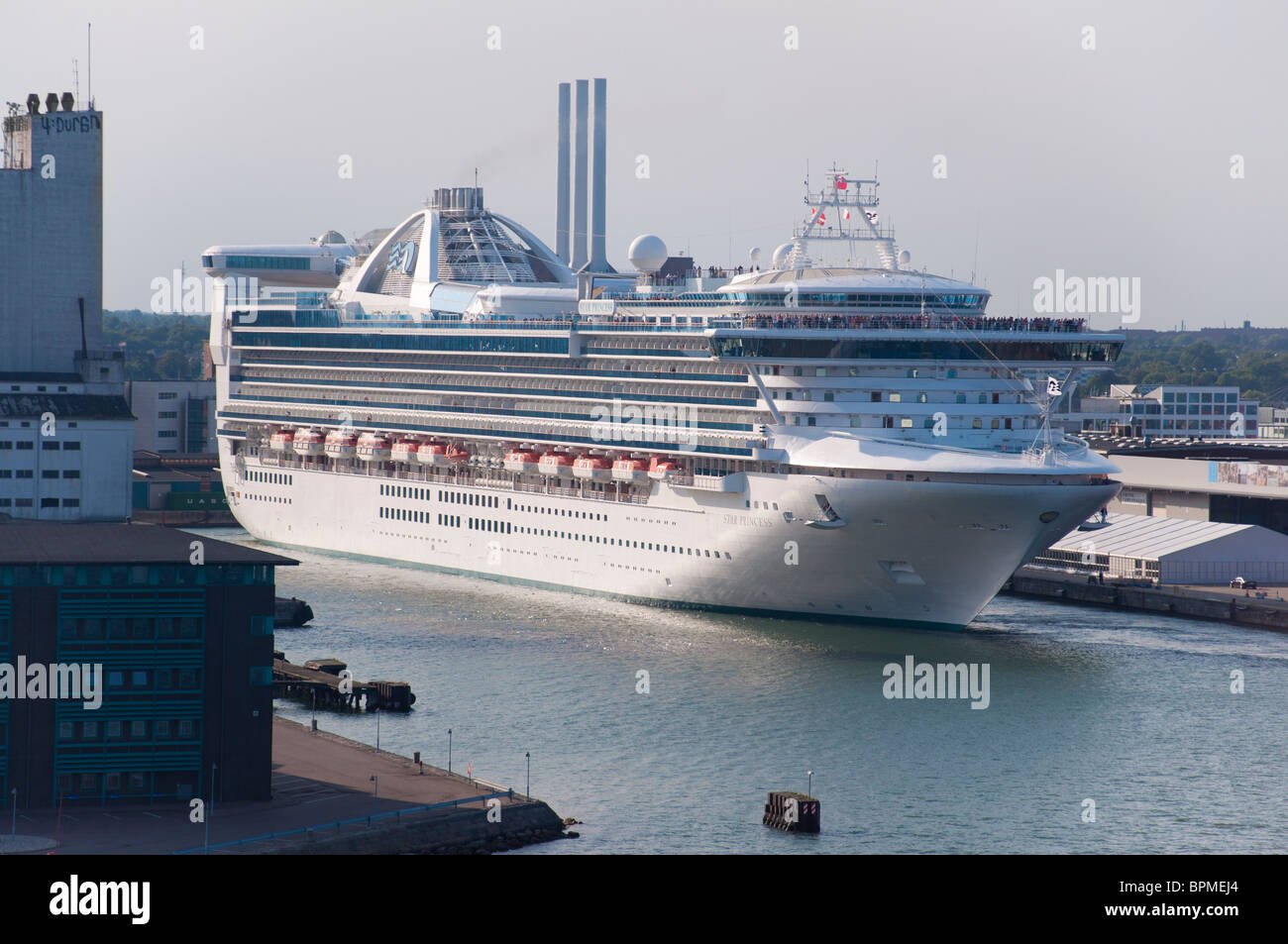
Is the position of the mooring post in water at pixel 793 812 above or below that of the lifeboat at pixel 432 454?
below

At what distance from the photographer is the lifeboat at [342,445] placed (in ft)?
230

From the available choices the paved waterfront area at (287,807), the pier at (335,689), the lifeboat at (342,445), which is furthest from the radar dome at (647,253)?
the paved waterfront area at (287,807)

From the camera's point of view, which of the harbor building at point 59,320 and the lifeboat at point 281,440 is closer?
the harbor building at point 59,320

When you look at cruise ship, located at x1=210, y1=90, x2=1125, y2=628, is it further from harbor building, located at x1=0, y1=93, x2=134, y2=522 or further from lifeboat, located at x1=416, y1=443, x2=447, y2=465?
harbor building, located at x1=0, y1=93, x2=134, y2=522

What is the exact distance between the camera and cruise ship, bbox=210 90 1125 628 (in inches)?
1951

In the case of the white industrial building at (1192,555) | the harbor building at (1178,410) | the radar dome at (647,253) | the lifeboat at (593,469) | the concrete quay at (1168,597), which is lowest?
the concrete quay at (1168,597)

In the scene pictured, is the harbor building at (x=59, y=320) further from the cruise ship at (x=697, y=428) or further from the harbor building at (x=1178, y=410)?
the harbor building at (x=1178, y=410)

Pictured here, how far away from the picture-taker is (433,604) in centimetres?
5753

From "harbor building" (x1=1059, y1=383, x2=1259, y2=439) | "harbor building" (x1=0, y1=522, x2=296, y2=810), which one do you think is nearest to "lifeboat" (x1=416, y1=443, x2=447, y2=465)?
"harbor building" (x1=0, y1=522, x2=296, y2=810)

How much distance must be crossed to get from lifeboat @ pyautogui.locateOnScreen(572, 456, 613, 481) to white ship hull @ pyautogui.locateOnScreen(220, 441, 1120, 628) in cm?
77

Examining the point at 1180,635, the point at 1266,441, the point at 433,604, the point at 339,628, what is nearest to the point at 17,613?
the point at 339,628

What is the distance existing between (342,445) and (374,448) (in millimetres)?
2061

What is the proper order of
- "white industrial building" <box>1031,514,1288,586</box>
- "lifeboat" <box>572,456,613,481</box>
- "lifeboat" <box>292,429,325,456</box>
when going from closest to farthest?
"lifeboat" <box>572,456,613,481</box> → "white industrial building" <box>1031,514,1288,586</box> → "lifeboat" <box>292,429,325,456</box>

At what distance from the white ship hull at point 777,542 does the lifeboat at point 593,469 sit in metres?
0.77
